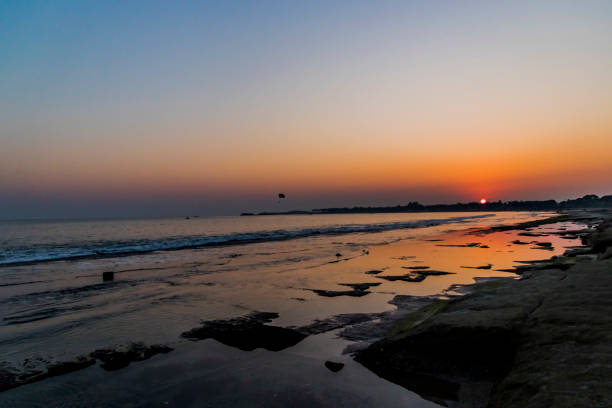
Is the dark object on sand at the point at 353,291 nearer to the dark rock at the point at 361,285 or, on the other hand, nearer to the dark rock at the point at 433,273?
the dark rock at the point at 361,285

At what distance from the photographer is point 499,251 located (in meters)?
30.9

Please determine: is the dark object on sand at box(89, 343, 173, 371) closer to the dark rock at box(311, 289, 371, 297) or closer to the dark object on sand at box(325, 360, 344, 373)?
the dark object on sand at box(325, 360, 344, 373)

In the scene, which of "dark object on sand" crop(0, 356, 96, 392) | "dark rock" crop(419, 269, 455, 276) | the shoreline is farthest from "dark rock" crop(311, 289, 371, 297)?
"dark object on sand" crop(0, 356, 96, 392)

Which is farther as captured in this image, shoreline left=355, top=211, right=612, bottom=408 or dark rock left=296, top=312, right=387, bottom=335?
dark rock left=296, top=312, right=387, bottom=335

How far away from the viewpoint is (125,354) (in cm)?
977

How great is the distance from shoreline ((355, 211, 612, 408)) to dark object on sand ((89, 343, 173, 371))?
5.55m

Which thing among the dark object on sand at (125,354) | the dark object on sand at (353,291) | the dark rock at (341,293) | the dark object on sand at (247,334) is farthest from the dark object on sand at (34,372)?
the dark object on sand at (353,291)

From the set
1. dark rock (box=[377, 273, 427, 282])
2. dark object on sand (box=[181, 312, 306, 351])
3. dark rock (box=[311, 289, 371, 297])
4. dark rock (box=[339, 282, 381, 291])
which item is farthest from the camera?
dark rock (box=[377, 273, 427, 282])

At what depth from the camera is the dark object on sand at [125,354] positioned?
9117mm

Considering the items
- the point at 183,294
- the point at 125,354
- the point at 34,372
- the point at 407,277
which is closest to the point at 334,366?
the point at 125,354

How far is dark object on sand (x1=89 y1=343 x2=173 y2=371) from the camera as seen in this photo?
359 inches

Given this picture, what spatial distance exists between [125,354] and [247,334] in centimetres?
336

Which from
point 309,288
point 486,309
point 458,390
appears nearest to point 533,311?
point 486,309

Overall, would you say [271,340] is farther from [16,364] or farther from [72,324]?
[72,324]
